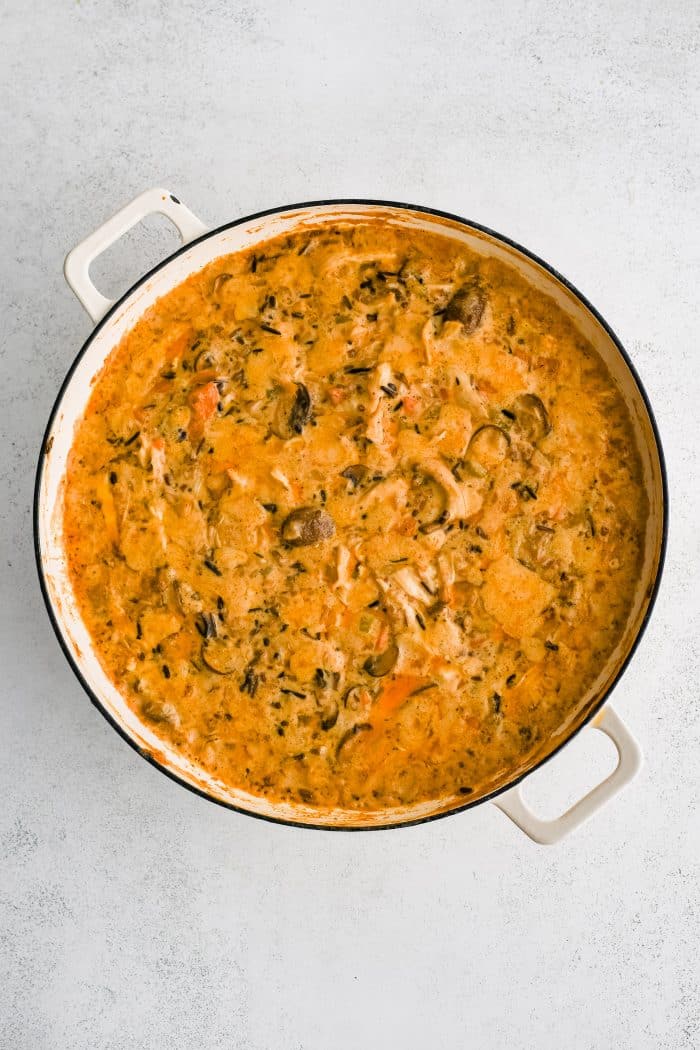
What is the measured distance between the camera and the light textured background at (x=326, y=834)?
3.12 metres

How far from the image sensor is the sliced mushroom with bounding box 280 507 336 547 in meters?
2.76

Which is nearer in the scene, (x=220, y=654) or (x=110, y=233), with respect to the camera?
(x=110, y=233)

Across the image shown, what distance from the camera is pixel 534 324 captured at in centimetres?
288

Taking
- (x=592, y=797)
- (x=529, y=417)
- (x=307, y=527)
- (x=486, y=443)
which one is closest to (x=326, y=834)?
(x=592, y=797)

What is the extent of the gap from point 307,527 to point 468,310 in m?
0.82

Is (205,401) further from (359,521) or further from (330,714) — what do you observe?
(330,714)

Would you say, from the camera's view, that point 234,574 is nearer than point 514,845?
Yes

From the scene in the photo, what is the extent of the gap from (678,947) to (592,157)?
274 cm

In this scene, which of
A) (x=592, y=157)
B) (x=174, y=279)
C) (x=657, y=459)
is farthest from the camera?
(x=592, y=157)

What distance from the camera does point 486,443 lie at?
9.18 ft

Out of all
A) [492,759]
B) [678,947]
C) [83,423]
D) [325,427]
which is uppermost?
[325,427]

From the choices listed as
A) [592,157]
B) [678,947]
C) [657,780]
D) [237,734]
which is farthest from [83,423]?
[678,947]

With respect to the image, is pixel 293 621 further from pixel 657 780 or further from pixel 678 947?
pixel 678 947

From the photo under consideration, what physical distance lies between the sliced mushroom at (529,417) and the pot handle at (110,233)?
1067 mm
